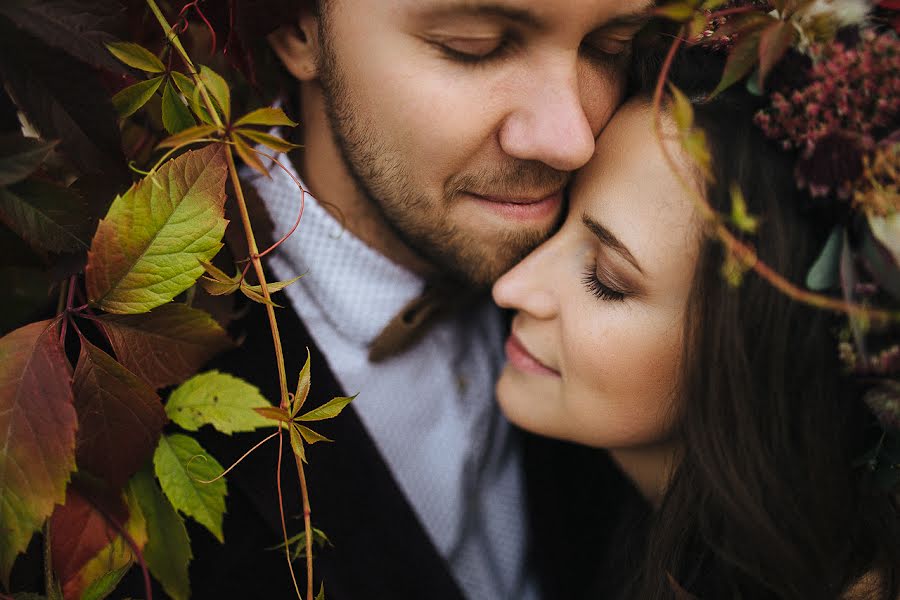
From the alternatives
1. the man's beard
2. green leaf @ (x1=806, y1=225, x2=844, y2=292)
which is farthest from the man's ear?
green leaf @ (x1=806, y1=225, x2=844, y2=292)

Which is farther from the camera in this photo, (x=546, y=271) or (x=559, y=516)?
(x=559, y=516)

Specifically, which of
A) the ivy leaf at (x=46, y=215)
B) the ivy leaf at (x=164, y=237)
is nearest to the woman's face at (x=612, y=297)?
the ivy leaf at (x=164, y=237)

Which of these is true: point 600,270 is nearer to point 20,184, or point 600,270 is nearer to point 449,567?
point 449,567

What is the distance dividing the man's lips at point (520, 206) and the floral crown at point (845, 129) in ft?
1.45

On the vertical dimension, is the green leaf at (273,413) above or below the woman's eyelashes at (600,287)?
above

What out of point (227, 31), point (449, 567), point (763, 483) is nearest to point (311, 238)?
point (227, 31)

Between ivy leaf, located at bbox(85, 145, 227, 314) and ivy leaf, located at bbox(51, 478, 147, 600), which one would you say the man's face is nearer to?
ivy leaf, located at bbox(85, 145, 227, 314)

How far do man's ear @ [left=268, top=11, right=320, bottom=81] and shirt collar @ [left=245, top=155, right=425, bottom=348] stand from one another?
18 centimetres

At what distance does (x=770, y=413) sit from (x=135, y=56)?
103 centimetres

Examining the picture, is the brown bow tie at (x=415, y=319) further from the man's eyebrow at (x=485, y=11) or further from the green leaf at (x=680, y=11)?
the green leaf at (x=680, y=11)

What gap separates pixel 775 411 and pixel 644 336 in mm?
233

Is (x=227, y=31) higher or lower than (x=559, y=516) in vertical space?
higher

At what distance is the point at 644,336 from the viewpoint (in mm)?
1209

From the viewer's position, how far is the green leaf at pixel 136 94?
0.85 m
